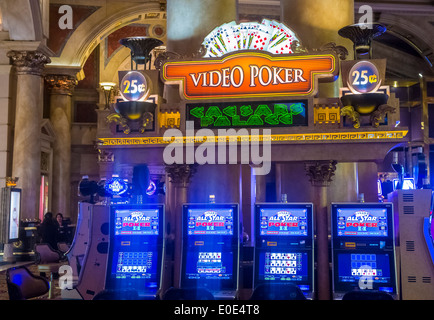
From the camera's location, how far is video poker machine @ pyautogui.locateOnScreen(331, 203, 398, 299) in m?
6.39

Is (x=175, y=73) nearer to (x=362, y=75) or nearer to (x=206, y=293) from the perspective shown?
(x=362, y=75)

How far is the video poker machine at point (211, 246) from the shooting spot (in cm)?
660

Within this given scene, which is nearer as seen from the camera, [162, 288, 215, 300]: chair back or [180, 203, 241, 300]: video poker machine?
[162, 288, 215, 300]: chair back

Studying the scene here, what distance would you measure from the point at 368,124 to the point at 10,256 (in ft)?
33.9

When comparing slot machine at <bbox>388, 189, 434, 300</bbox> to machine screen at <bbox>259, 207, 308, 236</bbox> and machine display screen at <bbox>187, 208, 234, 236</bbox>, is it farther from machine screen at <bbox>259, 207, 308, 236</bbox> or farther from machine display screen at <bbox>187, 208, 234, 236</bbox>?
machine display screen at <bbox>187, 208, 234, 236</bbox>

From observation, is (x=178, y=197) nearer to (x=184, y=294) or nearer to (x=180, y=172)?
(x=180, y=172)

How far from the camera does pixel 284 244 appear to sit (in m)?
6.55

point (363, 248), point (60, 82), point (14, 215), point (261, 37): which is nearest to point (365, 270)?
point (363, 248)

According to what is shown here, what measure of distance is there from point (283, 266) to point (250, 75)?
8.30 ft

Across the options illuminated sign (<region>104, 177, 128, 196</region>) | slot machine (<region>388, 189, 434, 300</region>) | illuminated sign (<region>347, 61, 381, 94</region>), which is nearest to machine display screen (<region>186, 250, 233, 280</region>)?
slot machine (<region>388, 189, 434, 300</region>)

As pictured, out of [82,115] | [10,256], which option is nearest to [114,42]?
[82,115]

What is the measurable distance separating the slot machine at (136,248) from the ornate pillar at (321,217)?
6.26ft

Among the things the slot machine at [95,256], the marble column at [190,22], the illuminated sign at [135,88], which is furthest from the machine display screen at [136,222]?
the marble column at [190,22]

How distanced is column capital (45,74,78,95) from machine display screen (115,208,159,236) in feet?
42.1
